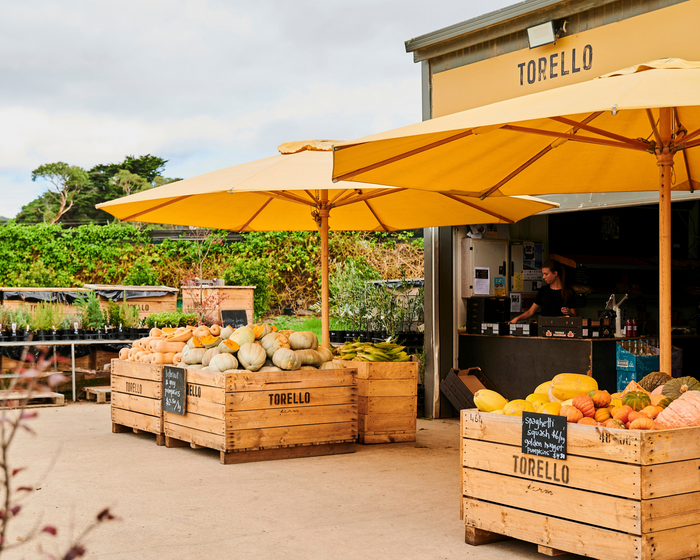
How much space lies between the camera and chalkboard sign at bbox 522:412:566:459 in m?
3.21

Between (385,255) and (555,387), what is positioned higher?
(385,255)

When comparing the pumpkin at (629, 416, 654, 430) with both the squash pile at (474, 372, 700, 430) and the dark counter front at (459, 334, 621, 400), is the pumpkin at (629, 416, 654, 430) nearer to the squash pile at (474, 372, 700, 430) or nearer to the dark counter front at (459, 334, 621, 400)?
the squash pile at (474, 372, 700, 430)

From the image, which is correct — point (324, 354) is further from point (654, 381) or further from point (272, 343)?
point (654, 381)

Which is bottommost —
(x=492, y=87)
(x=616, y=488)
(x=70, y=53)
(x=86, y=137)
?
(x=616, y=488)

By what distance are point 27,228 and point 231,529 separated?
13531mm

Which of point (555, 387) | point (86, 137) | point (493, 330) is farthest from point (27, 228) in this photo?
point (86, 137)

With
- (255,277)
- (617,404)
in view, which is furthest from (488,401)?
(255,277)

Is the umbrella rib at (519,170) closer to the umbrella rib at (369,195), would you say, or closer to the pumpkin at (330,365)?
the umbrella rib at (369,195)

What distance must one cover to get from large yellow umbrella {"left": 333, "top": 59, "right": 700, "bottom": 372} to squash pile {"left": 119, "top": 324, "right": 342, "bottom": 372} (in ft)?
5.93

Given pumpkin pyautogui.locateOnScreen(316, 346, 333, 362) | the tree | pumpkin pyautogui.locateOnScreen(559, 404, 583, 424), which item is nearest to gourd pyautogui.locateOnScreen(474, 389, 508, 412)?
pumpkin pyautogui.locateOnScreen(559, 404, 583, 424)

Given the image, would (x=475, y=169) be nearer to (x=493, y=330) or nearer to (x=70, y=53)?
(x=493, y=330)

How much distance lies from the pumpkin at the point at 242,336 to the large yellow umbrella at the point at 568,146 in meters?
1.92

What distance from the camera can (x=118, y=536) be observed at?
12.0ft

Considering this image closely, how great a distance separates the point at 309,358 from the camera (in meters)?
5.76
